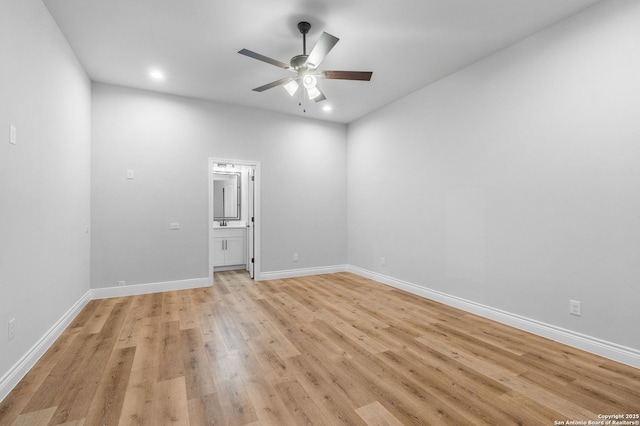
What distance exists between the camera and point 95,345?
271cm

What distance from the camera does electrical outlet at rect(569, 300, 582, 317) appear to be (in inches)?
106

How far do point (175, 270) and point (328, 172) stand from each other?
332 cm

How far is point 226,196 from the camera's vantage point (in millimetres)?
6504

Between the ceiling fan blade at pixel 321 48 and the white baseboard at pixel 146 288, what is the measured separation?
3790mm

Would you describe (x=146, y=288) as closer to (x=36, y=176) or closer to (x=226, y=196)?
(x=36, y=176)

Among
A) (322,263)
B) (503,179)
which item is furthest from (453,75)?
(322,263)

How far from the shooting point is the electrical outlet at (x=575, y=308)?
8.84ft

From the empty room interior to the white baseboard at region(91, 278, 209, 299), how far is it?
0.03m

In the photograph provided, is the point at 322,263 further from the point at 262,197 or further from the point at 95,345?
the point at 95,345

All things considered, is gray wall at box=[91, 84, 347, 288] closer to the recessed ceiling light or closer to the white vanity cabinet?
the recessed ceiling light

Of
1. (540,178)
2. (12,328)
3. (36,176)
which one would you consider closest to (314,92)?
(540,178)

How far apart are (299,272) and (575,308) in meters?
4.03

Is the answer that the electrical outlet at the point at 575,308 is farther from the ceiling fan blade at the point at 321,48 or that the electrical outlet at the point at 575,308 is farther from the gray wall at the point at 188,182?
the gray wall at the point at 188,182

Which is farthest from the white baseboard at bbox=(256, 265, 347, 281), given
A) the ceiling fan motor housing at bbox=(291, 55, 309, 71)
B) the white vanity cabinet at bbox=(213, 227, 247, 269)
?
the ceiling fan motor housing at bbox=(291, 55, 309, 71)
